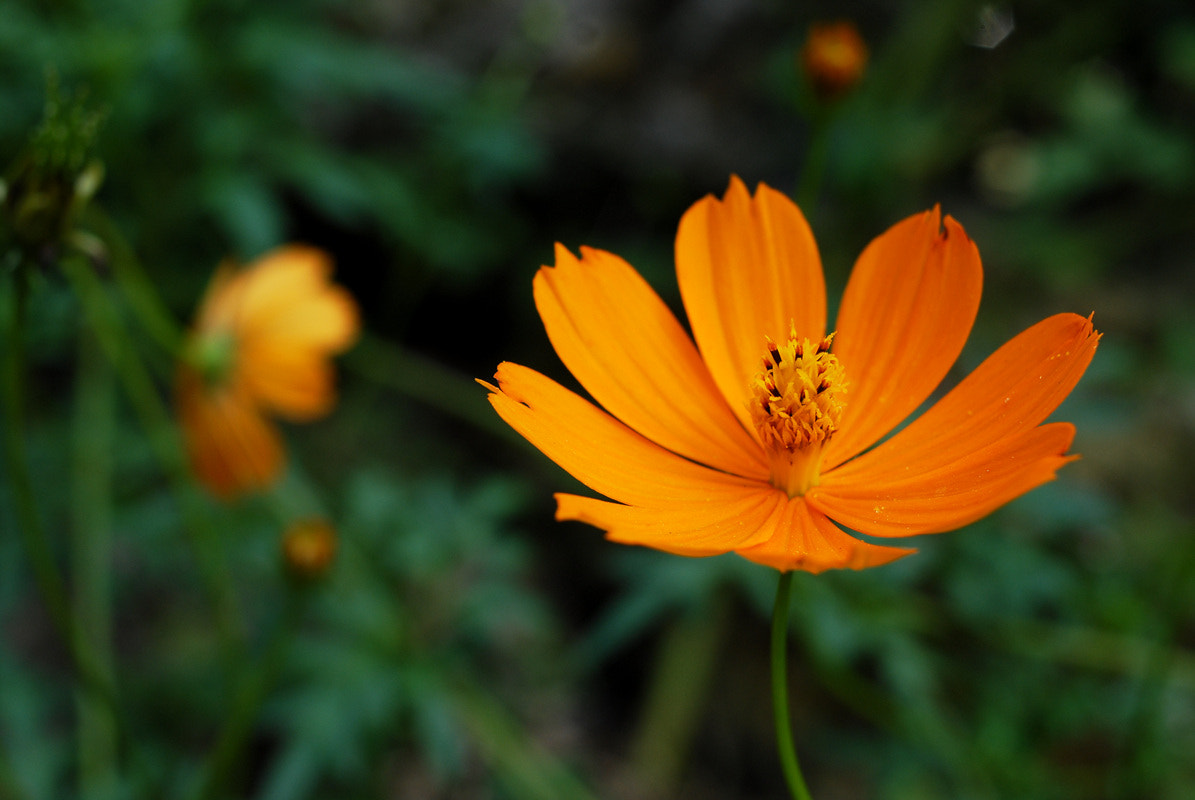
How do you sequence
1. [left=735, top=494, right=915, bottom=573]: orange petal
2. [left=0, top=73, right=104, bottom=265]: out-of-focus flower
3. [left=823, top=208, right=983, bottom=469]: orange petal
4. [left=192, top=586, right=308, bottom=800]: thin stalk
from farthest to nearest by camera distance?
[left=192, top=586, right=308, bottom=800]: thin stalk → [left=0, top=73, right=104, bottom=265]: out-of-focus flower → [left=823, top=208, right=983, bottom=469]: orange petal → [left=735, top=494, right=915, bottom=573]: orange petal

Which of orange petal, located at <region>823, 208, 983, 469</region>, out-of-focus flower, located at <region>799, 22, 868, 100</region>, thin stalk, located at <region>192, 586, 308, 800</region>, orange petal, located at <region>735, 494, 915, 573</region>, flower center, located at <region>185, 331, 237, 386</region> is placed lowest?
thin stalk, located at <region>192, 586, 308, 800</region>

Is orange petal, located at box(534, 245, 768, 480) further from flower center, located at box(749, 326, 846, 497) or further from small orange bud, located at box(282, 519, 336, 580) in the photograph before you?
small orange bud, located at box(282, 519, 336, 580)

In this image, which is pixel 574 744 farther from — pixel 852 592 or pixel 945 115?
pixel 945 115

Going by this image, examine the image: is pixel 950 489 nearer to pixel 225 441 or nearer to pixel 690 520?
pixel 690 520

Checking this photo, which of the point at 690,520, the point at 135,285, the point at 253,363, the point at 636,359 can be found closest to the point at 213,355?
the point at 253,363

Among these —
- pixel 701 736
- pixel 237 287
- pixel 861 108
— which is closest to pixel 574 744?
pixel 701 736

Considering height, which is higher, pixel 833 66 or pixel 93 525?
pixel 833 66

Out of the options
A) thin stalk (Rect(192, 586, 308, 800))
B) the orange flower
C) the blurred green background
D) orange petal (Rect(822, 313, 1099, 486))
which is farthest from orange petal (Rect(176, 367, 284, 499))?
orange petal (Rect(822, 313, 1099, 486))
